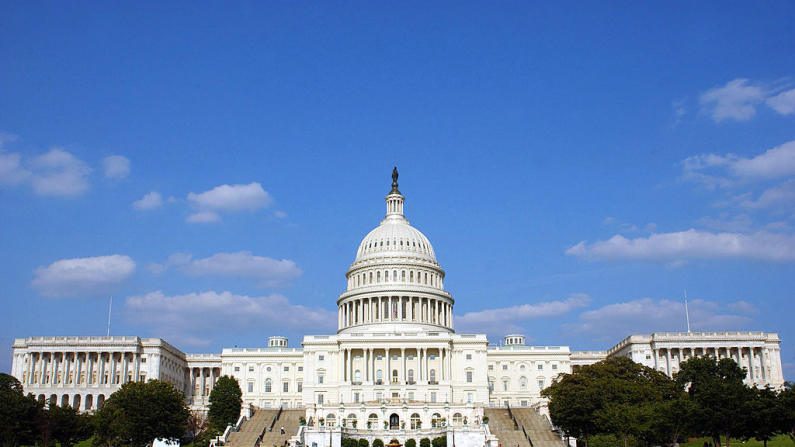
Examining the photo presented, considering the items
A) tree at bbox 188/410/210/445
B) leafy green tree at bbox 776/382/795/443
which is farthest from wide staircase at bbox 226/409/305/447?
leafy green tree at bbox 776/382/795/443

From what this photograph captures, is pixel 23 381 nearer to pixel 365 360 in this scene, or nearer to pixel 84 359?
pixel 84 359

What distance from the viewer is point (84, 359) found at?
126 meters

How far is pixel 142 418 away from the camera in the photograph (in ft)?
257

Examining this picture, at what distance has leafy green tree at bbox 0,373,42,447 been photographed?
248 feet

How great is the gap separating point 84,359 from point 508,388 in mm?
65091

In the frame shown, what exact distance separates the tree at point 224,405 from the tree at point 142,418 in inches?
756

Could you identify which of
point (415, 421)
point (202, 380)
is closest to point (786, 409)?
point (415, 421)

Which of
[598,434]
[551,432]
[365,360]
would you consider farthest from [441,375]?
[598,434]

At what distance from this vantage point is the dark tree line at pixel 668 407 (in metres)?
67.0

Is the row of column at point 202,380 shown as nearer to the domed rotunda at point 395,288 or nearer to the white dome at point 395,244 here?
the domed rotunda at point 395,288

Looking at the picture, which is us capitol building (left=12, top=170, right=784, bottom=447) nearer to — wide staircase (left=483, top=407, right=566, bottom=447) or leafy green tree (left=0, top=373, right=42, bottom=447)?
wide staircase (left=483, top=407, right=566, bottom=447)

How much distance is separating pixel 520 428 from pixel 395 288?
137ft

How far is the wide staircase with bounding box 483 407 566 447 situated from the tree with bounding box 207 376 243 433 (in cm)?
3118

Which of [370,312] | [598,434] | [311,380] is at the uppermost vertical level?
[370,312]
